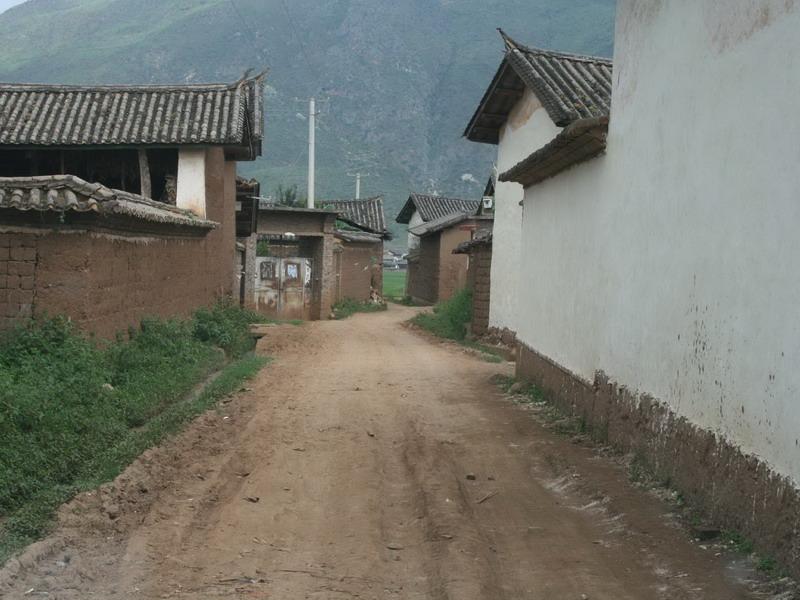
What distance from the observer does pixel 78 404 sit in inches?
335

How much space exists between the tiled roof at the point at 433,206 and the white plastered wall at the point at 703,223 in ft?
130

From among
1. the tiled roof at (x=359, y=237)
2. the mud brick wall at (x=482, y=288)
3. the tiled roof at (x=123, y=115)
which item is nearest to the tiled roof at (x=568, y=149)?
the tiled roof at (x=123, y=115)

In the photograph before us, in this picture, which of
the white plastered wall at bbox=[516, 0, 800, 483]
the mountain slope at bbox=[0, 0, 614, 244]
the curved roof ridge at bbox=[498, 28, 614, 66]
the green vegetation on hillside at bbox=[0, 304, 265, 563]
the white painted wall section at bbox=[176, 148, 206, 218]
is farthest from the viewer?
the mountain slope at bbox=[0, 0, 614, 244]

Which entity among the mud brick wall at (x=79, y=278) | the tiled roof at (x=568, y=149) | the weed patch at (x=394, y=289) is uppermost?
the tiled roof at (x=568, y=149)

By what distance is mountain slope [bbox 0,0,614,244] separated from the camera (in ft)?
313

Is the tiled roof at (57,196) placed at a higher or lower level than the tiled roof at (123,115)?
lower

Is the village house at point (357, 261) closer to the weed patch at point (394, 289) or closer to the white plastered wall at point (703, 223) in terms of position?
the weed patch at point (394, 289)

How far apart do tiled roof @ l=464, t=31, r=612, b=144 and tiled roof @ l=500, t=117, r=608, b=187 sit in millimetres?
1899

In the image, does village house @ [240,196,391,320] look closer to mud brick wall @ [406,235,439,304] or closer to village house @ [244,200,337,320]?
village house @ [244,200,337,320]

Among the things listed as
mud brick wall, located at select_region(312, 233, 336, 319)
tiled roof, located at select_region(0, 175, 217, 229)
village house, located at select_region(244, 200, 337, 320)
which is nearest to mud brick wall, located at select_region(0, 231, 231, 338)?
tiled roof, located at select_region(0, 175, 217, 229)

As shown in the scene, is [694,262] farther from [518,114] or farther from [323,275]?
[323,275]

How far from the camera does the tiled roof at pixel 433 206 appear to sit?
49.3m

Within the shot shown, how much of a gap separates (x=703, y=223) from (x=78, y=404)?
19.6ft

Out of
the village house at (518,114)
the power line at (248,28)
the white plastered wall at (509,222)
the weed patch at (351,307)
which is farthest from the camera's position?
the power line at (248,28)
